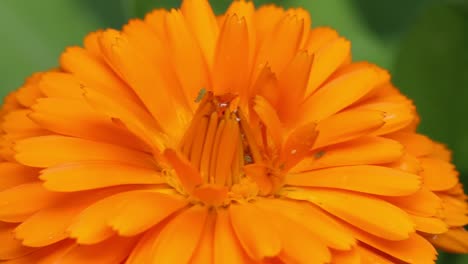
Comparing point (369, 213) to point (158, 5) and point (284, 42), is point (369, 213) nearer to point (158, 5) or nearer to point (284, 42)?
point (284, 42)

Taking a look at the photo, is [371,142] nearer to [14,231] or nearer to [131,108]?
[131,108]

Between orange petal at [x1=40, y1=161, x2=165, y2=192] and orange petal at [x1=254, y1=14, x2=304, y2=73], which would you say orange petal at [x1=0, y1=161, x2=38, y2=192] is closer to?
orange petal at [x1=40, y1=161, x2=165, y2=192]

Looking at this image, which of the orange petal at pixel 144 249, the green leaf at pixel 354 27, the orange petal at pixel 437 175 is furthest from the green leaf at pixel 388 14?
the orange petal at pixel 144 249

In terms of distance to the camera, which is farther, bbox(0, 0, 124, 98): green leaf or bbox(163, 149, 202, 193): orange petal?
bbox(0, 0, 124, 98): green leaf

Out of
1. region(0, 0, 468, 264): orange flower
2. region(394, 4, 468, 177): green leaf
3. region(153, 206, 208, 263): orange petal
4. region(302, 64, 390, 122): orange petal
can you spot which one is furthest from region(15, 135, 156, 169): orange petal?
region(394, 4, 468, 177): green leaf

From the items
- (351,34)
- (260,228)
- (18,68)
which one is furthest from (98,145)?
(351,34)

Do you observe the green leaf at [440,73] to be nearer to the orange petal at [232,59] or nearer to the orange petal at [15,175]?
the orange petal at [232,59]
